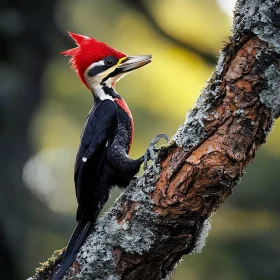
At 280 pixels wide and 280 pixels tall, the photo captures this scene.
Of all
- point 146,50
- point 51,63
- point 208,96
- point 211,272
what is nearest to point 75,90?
point 51,63

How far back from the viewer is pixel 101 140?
279 cm

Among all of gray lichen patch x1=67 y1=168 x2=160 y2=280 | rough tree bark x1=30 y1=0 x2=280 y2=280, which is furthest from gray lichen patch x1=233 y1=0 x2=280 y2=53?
gray lichen patch x1=67 y1=168 x2=160 y2=280

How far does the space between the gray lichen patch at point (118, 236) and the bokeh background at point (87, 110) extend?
7.21ft

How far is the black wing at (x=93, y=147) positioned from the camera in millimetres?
2711

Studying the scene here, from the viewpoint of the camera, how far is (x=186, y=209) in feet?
6.59

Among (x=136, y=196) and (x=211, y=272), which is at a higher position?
(x=211, y=272)

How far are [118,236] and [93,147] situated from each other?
0.67 m

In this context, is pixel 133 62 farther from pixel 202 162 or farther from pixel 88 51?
pixel 202 162

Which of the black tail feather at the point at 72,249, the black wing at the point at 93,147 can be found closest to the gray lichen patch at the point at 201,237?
the black tail feather at the point at 72,249

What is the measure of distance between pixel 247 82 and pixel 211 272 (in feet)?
9.24

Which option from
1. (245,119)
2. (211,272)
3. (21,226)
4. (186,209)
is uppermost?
(21,226)

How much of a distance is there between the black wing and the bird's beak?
0.24 meters

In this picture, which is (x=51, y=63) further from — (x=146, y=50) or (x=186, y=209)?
(x=186, y=209)

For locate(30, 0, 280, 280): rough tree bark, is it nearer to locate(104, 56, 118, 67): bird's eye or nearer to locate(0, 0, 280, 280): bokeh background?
locate(104, 56, 118, 67): bird's eye
